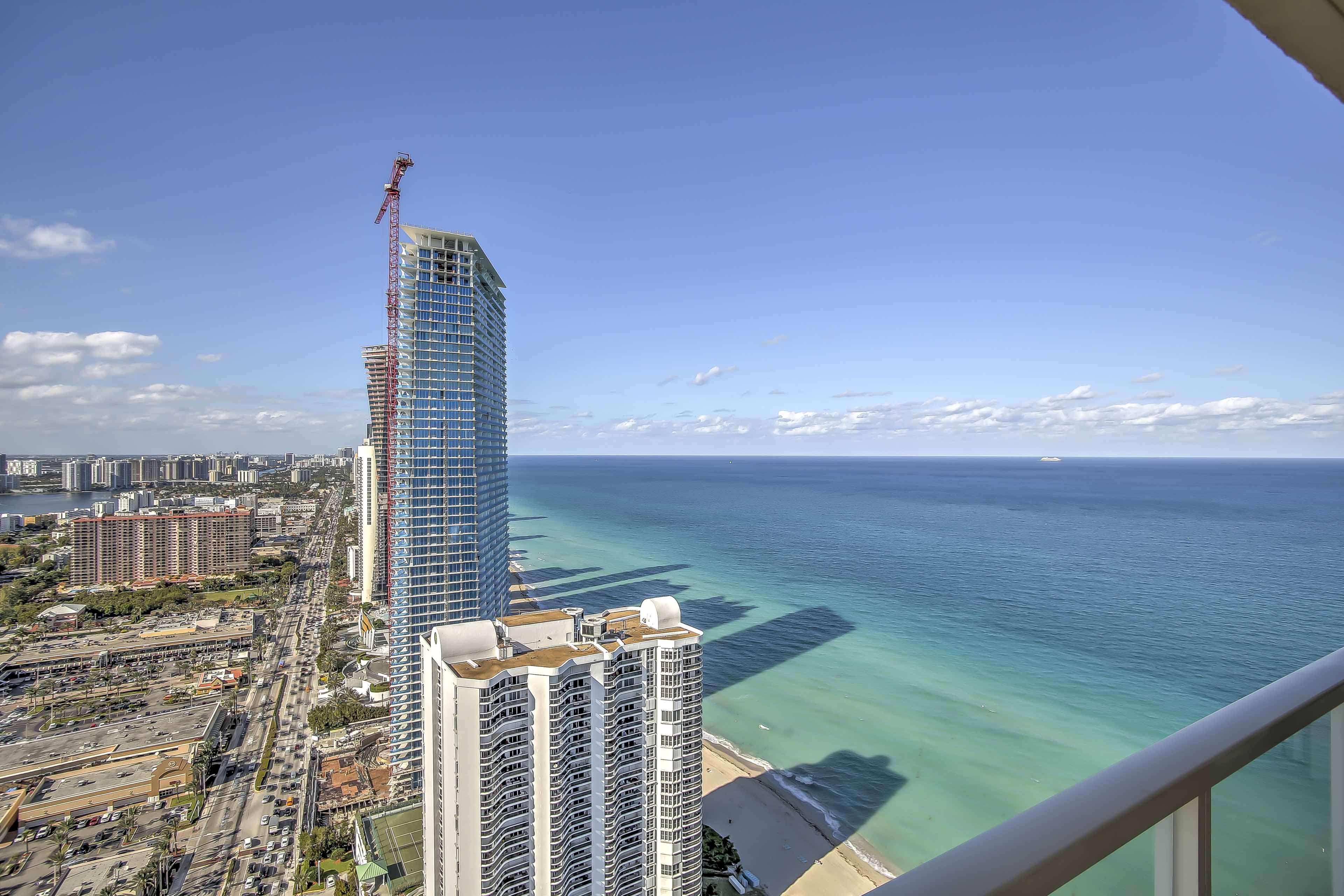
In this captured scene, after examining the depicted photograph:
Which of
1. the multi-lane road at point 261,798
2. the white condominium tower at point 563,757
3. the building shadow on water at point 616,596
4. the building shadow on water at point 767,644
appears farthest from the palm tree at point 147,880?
the building shadow on water at point 616,596

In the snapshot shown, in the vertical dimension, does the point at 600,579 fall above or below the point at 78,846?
above

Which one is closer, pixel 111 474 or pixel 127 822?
pixel 127 822

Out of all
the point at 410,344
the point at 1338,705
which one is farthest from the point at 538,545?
the point at 1338,705

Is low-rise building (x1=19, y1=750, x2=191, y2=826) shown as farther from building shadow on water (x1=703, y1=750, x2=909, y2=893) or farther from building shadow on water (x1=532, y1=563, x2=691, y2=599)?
building shadow on water (x1=532, y1=563, x2=691, y2=599)

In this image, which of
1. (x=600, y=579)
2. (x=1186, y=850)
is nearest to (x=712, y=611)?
(x=600, y=579)

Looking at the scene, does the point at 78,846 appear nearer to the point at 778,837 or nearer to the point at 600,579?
the point at 778,837

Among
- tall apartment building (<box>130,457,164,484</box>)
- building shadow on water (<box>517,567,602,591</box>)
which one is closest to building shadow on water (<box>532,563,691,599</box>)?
building shadow on water (<box>517,567,602,591</box>)
